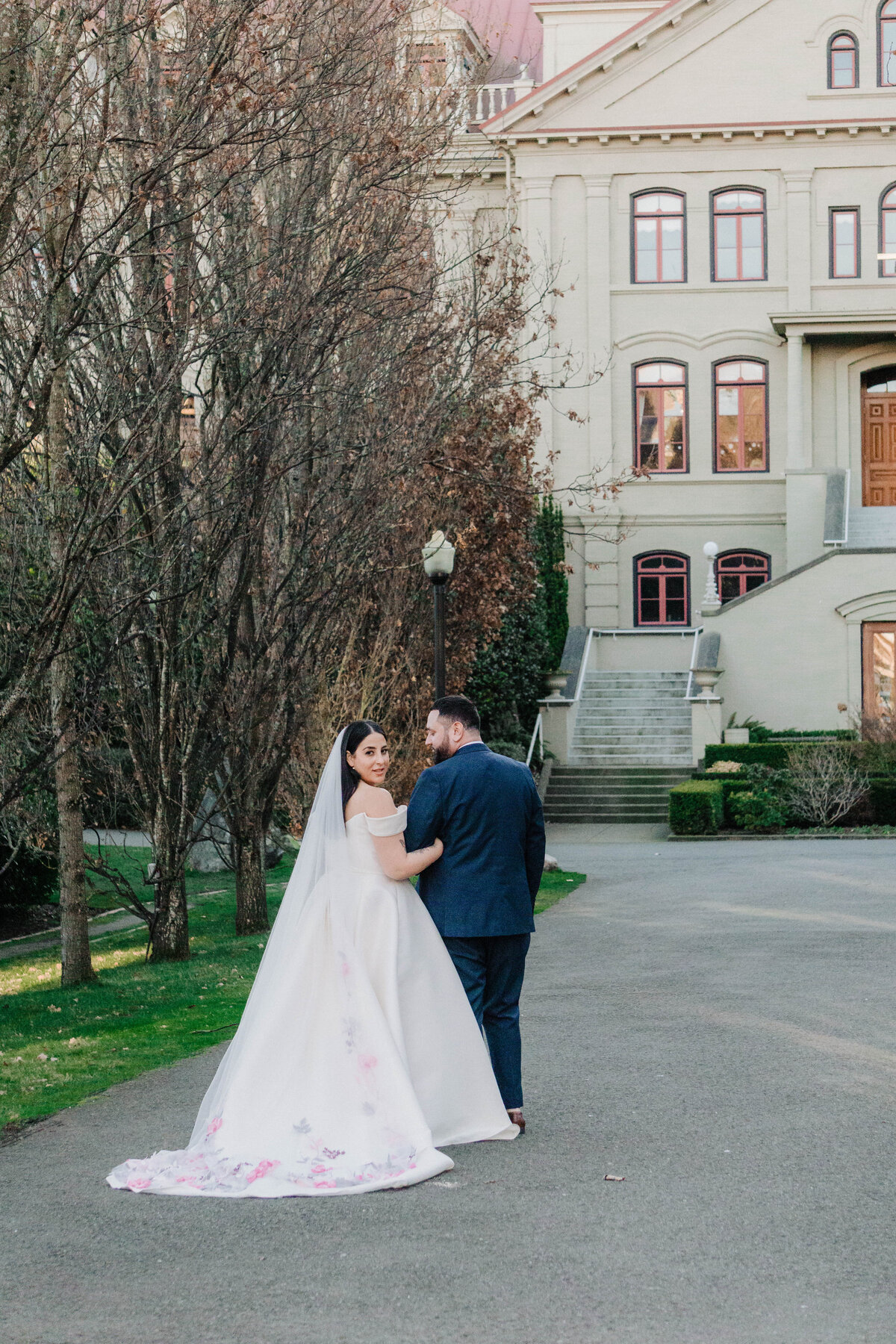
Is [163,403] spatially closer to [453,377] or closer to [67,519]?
[67,519]

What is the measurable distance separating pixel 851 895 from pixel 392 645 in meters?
6.23

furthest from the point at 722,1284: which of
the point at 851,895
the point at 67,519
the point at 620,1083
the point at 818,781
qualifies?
the point at 818,781

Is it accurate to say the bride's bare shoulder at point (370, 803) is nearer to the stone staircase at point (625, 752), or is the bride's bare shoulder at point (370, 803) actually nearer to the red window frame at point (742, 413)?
the stone staircase at point (625, 752)

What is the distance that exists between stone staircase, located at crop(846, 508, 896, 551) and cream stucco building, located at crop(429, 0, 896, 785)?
133mm

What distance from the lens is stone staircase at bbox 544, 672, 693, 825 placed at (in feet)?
87.4

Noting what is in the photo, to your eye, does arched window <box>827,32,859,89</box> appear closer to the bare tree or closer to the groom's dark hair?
the bare tree

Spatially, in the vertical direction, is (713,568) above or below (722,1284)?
above

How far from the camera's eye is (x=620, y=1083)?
7.57 meters

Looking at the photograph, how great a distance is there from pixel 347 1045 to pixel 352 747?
1.26m

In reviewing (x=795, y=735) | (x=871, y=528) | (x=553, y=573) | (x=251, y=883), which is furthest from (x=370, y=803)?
(x=871, y=528)

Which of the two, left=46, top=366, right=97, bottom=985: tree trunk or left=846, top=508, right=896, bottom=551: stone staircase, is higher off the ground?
left=846, top=508, right=896, bottom=551: stone staircase

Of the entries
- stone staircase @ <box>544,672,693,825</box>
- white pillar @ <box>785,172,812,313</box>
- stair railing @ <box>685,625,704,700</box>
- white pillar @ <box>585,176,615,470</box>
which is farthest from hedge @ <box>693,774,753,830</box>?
white pillar @ <box>785,172,812,313</box>

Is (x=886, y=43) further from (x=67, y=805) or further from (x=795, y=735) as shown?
(x=67, y=805)

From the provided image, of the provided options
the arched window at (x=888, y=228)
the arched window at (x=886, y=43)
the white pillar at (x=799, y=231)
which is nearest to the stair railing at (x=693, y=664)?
the white pillar at (x=799, y=231)
